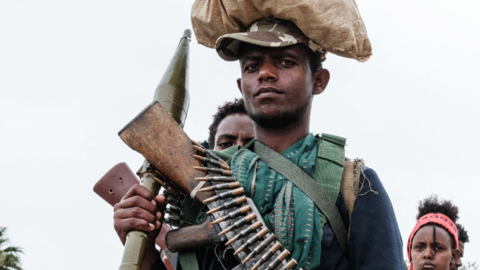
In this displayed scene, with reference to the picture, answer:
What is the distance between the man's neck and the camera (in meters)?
3.33

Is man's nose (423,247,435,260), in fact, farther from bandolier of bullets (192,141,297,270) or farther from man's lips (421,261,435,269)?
bandolier of bullets (192,141,297,270)

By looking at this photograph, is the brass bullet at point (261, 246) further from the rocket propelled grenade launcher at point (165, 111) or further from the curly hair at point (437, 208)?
the curly hair at point (437, 208)

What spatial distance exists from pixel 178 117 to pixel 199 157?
0.77 metres

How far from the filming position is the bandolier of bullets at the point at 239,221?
111 inches

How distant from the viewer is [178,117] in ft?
12.5

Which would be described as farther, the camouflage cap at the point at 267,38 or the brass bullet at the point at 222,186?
the camouflage cap at the point at 267,38

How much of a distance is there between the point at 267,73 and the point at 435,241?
4.67 metres

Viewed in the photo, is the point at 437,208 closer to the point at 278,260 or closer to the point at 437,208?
the point at 437,208

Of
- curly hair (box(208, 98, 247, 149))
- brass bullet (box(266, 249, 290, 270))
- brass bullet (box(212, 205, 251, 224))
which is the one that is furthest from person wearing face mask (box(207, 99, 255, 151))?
brass bullet (box(266, 249, 290, 270))

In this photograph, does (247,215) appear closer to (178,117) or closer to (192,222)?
(192,222)

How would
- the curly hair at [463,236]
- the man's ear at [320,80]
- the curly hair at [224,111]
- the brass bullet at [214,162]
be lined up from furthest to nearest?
the curly hair at [463,236]
the curly hair at [224,111]
the man's ear at [320,80]
the brass bullet at [214,162]

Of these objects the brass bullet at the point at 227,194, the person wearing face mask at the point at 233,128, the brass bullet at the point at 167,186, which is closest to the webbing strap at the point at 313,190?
the brass bullet at the point at 227,194

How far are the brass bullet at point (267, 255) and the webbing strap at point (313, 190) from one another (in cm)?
34

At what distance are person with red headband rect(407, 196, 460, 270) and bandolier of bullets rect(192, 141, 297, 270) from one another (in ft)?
14.3
